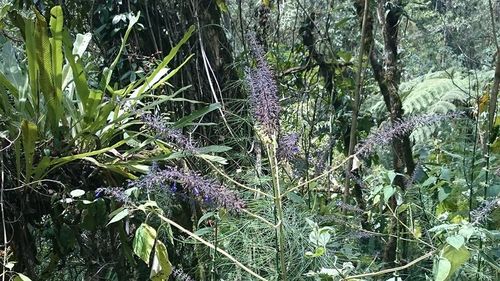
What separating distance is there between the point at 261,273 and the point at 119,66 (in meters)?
0.94

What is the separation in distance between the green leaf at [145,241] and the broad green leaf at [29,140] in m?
0.32

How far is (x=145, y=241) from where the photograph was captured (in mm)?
1318

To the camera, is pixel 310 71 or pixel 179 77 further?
pixel 310 71

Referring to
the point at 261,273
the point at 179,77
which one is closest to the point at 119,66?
the point at 179,77

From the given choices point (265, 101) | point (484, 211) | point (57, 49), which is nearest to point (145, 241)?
point (265, 101)

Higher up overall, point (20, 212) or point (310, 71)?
point (310, 71)

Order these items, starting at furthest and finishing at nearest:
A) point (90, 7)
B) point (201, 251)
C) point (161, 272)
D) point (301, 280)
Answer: point (90, 7) → point (201, 251) → point (301, 280) → point (161, 272)

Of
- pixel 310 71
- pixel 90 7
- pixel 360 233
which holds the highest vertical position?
pixel 90 7

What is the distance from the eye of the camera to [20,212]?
1.51 meters

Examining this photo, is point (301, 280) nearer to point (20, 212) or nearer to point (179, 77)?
point (20, 212)

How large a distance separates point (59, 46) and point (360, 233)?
858 millimetres

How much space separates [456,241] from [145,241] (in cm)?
64

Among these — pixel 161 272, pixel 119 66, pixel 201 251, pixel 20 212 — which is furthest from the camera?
pixel 119 66

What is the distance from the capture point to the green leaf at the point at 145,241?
4.31ft
